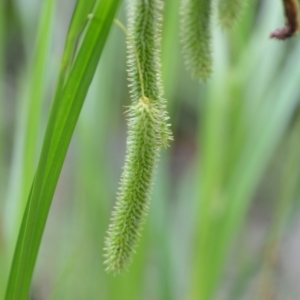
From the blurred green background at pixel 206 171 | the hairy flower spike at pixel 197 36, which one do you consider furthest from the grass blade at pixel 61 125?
the blurred green background at pixel 206 171

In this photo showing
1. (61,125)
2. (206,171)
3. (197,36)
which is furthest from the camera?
(206,171)

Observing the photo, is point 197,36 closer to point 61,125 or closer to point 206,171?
point 61,125

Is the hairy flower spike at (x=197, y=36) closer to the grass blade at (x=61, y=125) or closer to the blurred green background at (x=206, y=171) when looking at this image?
the grass blade at (x=61, y=125)

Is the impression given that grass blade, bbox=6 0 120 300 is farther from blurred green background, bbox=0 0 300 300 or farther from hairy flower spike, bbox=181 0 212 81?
blurred green background, bbox=0 0 300 300

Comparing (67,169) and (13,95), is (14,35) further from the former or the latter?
(67,169)

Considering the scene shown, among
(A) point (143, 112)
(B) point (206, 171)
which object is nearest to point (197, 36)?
(A) point (143, 112)

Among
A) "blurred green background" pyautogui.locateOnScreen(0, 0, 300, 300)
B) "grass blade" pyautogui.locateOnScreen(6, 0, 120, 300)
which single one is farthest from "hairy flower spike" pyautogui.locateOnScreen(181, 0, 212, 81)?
"blurred green background" pyautogui.locateOnScreen(0, 0, 300, 300)
